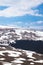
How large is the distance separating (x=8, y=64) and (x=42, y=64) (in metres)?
18.1

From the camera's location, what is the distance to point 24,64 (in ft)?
298

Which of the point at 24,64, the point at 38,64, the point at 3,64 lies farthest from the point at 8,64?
the point at 38,64

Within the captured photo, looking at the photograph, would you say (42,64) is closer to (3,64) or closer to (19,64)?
(19,64)

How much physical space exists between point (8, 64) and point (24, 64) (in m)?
8.92

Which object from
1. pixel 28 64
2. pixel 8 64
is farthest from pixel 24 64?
pixel 8 64

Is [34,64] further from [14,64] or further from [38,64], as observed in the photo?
[14,64]

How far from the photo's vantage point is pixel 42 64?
9162cm

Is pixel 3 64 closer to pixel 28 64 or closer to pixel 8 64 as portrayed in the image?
pixel 8 64

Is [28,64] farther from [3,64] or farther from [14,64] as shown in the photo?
[3,64]

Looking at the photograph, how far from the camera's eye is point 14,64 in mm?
88000

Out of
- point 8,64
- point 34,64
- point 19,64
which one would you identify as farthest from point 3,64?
point 34,64

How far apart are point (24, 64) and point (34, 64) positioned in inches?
203

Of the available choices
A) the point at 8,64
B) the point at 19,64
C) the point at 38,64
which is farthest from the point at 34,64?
the point at 8,64

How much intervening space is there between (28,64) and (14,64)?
7.42m
